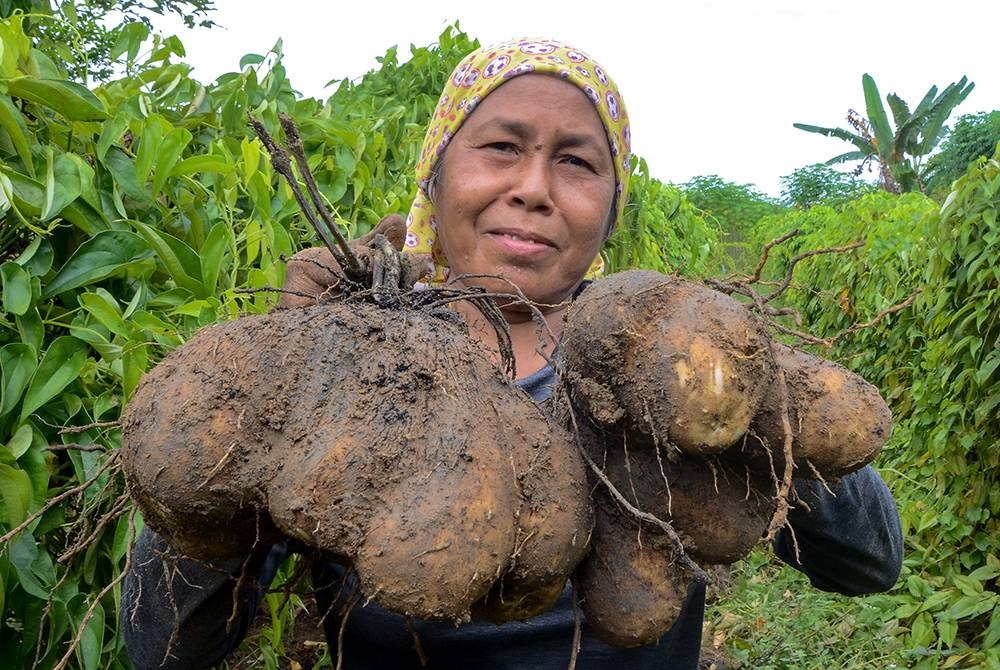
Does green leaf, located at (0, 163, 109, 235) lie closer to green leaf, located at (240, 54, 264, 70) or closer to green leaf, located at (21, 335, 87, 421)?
green leaf, located at (21, 335, 87, 421)

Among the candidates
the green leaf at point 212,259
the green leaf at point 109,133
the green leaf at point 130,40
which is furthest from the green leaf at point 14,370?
the green leaf at point 130,40

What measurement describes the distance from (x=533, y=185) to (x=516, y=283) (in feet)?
0.57

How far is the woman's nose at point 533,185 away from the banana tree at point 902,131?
2247 cm

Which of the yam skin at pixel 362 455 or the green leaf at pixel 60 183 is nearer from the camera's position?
the yam skin at pixel 362 455

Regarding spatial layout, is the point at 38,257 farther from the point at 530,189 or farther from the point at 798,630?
the point at 798,630

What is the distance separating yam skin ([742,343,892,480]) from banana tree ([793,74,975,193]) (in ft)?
75.0

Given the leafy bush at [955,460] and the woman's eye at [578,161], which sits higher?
the woman's eye at [578,161]

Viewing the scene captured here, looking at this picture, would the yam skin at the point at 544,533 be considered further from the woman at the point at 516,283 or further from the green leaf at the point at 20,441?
the green leaf at the point at 20,441

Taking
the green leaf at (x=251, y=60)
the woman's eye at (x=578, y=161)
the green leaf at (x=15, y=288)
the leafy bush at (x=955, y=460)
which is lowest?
the leafy bush at (x=955, y=460)

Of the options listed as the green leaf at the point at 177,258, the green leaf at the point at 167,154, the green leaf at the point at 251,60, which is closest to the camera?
the green leaf at the point at 177,258

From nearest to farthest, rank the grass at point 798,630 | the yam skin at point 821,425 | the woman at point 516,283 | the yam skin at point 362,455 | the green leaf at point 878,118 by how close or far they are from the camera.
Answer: the yam skin at point 362,455 < the yam skin at point 821,425 < the woman at point 516,283 < the grass at point 798,630 < the green leaf at point 878,118

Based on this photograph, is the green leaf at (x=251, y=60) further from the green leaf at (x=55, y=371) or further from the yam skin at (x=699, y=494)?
the yam skin at (x=699, y=494)

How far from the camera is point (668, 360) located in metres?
0.88

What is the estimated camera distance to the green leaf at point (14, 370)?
4.43 ft
